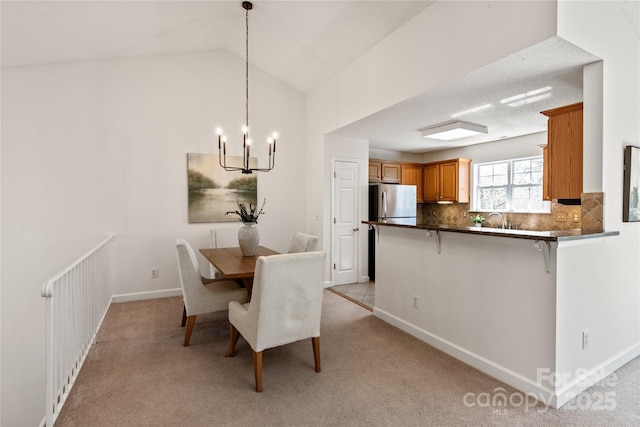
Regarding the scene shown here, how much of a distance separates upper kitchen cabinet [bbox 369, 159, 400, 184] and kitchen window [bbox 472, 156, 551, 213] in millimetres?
1478

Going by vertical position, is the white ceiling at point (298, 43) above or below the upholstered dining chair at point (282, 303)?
above

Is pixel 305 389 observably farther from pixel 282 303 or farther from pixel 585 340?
pixel 585 340

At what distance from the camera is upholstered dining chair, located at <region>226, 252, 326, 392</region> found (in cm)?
214

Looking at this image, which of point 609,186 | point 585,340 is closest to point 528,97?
point 609,186

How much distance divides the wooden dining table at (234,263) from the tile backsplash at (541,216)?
8.53 feet

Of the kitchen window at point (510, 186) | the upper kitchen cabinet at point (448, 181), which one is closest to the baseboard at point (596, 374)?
the kitchen window at point (510, 186)

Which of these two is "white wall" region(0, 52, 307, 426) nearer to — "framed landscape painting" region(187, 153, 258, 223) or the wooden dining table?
"framed landscape painting" region(187, 153, 258, 223)

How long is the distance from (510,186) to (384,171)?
218 cm

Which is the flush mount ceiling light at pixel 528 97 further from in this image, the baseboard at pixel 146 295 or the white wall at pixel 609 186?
the baseboard at pixel 146 295

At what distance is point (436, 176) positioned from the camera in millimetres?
6367

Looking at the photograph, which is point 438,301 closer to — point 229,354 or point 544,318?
point 544,318

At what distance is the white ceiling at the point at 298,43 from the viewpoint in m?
2.73

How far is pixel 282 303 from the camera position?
2.23 meters

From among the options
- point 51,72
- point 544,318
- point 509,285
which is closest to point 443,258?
point 509,285
